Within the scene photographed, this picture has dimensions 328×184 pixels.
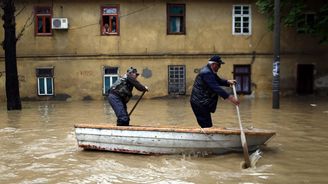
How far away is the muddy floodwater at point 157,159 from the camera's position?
7.29 meters

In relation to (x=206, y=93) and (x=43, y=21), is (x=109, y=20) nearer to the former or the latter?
(x=43, y=21)

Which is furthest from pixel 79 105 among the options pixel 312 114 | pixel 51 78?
pixel 312 114

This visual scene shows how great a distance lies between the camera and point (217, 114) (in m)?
15.9

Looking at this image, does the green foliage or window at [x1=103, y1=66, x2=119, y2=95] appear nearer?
the green foliage

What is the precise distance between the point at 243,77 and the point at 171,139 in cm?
1442

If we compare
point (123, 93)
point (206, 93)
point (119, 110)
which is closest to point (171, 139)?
point (206, 93)

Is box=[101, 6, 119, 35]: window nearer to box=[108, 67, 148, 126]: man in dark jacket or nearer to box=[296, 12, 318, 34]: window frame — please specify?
box=[296, 12, 318, 34]: window frame

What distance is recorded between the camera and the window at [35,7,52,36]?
72.6 feet

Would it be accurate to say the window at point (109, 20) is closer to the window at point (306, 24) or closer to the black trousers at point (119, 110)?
the window at point (306, 24)

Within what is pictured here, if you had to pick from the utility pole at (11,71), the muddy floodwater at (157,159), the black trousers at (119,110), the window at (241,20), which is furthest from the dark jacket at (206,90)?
the window at (241,20)

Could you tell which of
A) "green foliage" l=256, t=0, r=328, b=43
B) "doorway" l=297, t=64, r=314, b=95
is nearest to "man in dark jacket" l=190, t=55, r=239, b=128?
"green foliage" l=256, t=0, r=328, b=43

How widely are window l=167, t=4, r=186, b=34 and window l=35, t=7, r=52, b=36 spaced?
600 cm

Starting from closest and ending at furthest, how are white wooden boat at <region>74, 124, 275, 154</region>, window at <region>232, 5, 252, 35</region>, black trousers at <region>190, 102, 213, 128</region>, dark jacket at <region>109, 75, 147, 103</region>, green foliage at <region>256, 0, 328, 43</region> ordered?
1. white wooden boat at <region>74, 124, 275, 154</region>
2. black trousers at <region>190, 102, 213, 128</region>
3. dark jacket at <region>109, 75, 147, 103</region>
4. green foliage at <region>256, 0, 328, 43</region>
5. window at <region>232, 5, 252, 35</region>

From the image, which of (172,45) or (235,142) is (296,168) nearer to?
(235,142)
